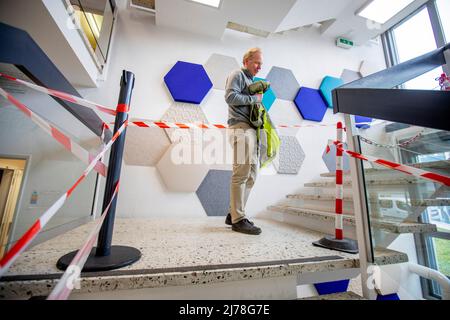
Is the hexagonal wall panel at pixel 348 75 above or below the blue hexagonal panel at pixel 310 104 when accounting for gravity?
above

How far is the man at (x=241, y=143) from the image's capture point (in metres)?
1.37

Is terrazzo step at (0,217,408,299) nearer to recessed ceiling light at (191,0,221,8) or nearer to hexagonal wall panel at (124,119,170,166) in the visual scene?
hexagonal wall panel at (124,119,170,166)

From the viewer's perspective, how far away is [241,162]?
138cm

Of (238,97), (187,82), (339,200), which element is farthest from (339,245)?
(187,82)

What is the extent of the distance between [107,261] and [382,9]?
4.06 m

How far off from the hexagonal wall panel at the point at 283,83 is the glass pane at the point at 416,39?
161 cm

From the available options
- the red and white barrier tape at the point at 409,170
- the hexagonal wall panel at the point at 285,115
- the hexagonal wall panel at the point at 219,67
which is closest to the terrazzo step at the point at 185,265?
the red and white barrier tape at the point at 409,170

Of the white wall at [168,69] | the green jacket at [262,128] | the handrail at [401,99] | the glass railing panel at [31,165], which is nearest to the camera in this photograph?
the handrail at [401,99]

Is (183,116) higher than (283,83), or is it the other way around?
(283,83)

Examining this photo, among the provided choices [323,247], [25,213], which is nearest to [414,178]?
[323,247]

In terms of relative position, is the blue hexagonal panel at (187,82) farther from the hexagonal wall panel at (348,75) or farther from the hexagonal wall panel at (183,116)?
Result: the hexagonal wall panel at (348,75)

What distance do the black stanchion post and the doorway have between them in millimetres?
251

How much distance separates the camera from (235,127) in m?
1.47

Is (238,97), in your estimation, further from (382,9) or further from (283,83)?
(382,9)
